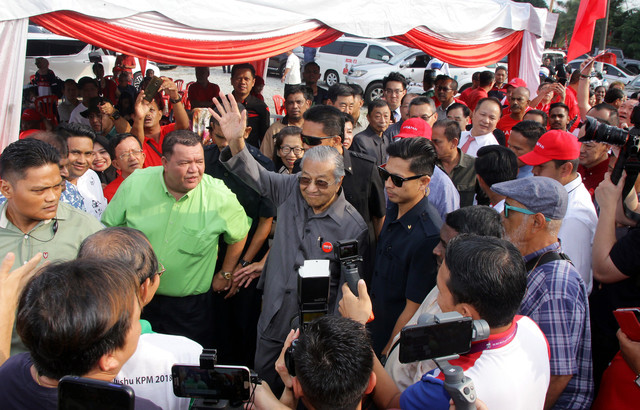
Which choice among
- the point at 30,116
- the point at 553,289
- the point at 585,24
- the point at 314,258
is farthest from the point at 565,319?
the point at 30,116

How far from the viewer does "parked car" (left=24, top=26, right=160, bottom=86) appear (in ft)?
36.3

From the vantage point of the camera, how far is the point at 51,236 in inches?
91.1

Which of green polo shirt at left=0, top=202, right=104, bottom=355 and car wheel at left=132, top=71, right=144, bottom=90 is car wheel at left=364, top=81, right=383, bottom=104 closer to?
car wheel at left=132, top=71, right=144, bottom=90

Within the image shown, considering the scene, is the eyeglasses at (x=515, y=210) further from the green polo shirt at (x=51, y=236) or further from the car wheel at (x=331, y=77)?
the car wheel at (x=331, y=77)

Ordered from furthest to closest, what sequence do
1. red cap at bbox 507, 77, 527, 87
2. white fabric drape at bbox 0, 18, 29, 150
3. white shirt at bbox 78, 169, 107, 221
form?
red cap at bbox 507, 77, 527, 87 < white fabric drape at bbox 0, 18, 29, 150 < white shirt at bbox 78, 169, 107, 221

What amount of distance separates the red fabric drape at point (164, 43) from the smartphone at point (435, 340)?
430 centimetres

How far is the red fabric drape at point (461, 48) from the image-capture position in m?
6.23

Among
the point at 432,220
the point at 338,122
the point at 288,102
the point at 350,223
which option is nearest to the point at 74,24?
the point at 288,102

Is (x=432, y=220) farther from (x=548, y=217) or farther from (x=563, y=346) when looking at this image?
(x=563, y=346)

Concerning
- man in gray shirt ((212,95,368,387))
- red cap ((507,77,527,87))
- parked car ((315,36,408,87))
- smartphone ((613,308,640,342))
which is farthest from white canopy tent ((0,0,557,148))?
parked car ((315,36,408,87))

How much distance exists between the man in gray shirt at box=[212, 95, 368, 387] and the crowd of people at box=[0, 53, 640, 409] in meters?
0.01

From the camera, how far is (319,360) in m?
1.32

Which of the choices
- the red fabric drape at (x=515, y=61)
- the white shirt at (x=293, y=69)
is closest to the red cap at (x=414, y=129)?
the red fabric drape at (x=515, y=61)

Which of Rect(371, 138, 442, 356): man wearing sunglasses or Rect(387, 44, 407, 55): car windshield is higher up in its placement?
Rect(387, 44, 407, 55): car windshield
